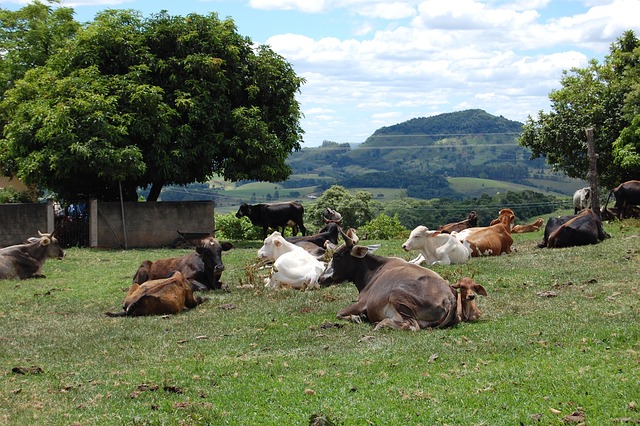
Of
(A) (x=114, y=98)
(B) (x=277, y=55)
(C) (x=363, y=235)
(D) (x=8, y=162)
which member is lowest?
(C) (x=363, y=235)

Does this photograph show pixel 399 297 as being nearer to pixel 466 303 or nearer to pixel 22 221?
pixel 466 303

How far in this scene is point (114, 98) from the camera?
1100 inches

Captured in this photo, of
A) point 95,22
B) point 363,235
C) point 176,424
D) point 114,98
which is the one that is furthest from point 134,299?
point 95,22

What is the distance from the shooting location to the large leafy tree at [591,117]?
121 ft

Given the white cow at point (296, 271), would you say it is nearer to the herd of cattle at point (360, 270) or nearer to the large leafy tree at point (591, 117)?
the herd of cattle at point (360, 270)

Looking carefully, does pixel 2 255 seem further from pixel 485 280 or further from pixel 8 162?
pixel 8 162

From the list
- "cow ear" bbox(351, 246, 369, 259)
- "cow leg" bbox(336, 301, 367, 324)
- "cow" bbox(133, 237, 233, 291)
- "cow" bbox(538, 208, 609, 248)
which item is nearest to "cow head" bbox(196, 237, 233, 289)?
"cow" bbox(133, 237, 233, 291)

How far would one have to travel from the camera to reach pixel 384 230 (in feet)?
114

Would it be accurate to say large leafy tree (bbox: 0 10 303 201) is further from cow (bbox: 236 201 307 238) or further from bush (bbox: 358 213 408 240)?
bush (bbox: 358 213 408 240)

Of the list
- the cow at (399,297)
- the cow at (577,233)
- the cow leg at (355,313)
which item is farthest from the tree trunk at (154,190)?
the cow leg at (355,313)

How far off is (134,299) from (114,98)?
1654cm

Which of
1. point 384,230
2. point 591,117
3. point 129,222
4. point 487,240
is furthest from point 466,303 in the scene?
point 591,117

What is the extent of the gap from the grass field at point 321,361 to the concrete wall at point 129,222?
39.4 feet

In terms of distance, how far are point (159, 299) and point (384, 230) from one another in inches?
893
